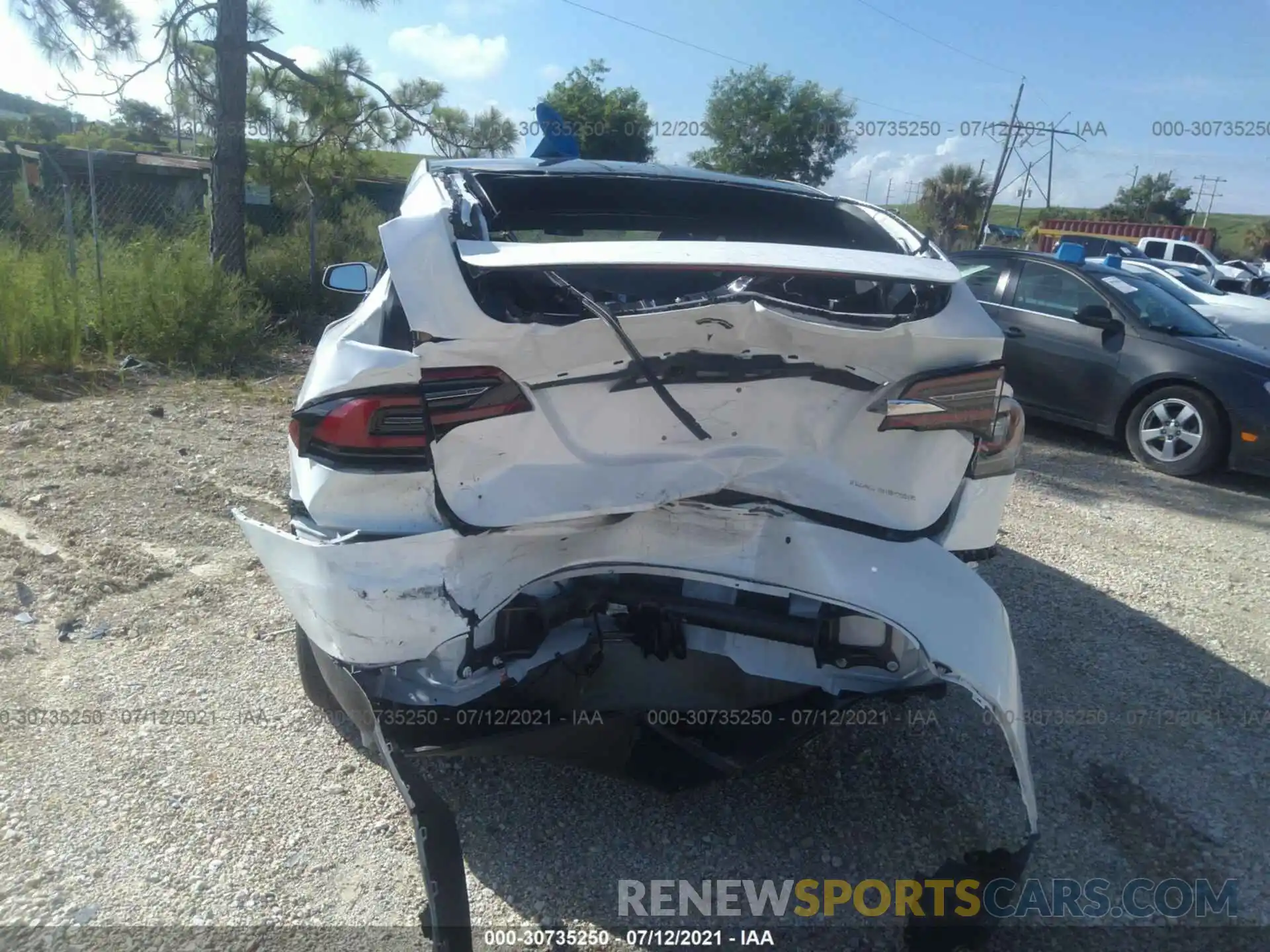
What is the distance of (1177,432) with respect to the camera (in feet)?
22.8

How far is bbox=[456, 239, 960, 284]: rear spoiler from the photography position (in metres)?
2.03

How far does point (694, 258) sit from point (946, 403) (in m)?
0.74

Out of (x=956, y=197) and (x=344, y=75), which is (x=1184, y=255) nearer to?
(x=956, y=197)

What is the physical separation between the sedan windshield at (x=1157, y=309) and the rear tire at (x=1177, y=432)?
537mm

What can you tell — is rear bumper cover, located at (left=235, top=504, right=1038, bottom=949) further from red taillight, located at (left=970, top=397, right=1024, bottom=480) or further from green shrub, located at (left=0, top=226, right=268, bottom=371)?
green shrub, located at (left=0, top=226, right=268, bottom=371)

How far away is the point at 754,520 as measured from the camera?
235cm

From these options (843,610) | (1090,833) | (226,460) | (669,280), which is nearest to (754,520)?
(843,610)

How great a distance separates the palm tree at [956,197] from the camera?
121 feet

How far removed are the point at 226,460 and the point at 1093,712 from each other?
4.90m

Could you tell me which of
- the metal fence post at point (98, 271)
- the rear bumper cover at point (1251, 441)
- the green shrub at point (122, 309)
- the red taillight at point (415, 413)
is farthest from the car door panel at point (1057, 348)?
the metal fence post at point (98, 271)

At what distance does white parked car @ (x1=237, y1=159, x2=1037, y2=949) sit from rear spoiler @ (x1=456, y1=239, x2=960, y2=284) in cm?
1

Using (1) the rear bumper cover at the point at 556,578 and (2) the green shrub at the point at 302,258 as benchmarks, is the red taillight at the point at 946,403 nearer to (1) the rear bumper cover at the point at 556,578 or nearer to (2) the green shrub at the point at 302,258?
(1) the rear bumper cover at the point at 556,578

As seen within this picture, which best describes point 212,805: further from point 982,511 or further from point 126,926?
point 982,511

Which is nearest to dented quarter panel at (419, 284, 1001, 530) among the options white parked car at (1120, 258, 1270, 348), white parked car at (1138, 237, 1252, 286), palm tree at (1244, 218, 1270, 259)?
white parked car at (1120, 258, 1270, 348)
